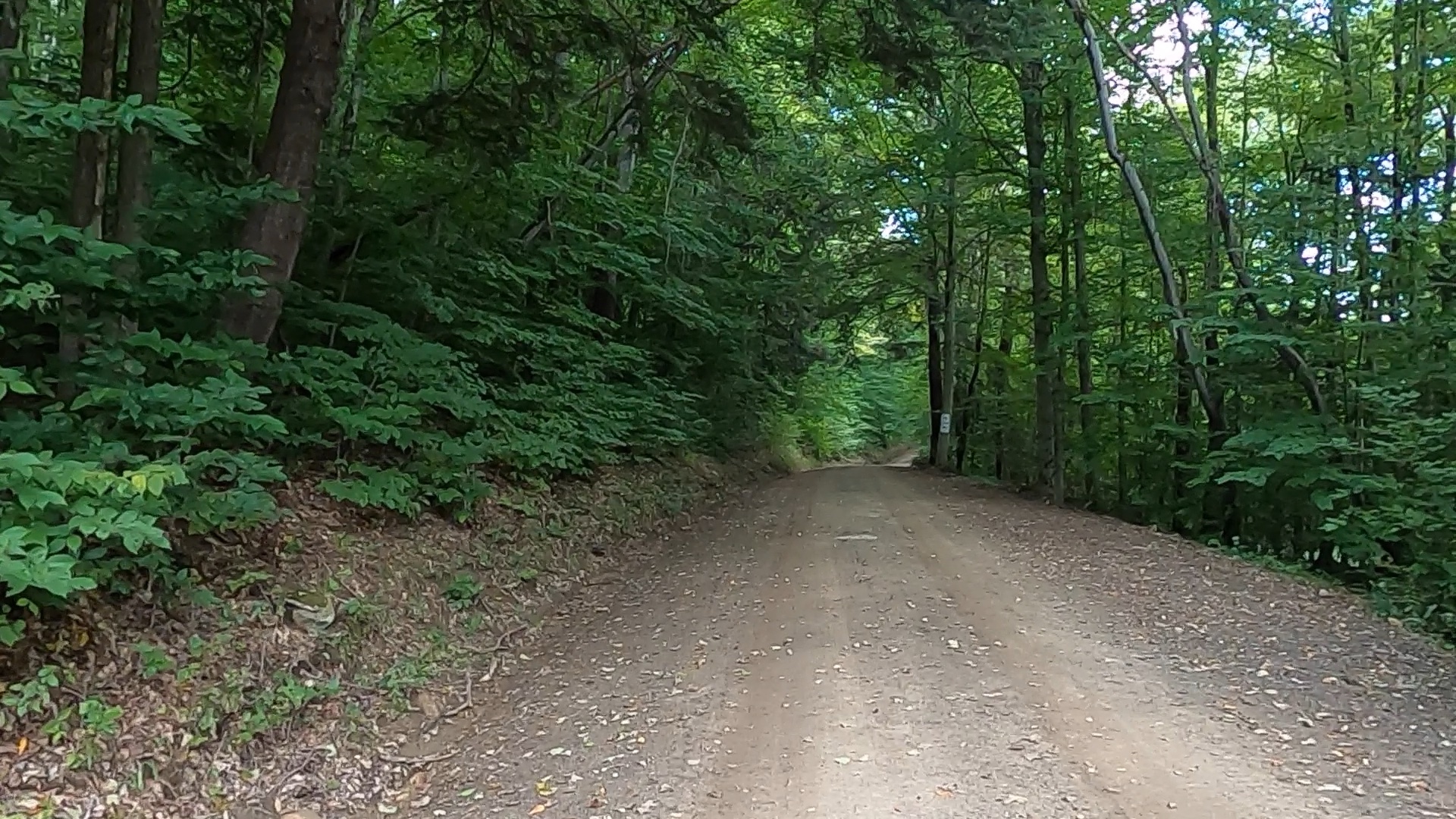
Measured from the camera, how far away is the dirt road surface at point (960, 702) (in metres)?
3.97

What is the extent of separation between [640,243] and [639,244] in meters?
0.09

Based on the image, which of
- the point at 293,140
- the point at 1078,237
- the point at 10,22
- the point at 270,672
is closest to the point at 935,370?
the point at 1078,237

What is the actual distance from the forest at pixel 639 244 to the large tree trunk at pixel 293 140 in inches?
0.9

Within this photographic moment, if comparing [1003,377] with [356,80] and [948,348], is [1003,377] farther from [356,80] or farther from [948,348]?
[356,80]

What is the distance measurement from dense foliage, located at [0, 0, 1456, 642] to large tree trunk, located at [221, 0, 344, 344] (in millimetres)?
23

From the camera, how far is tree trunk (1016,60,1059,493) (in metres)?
13.8

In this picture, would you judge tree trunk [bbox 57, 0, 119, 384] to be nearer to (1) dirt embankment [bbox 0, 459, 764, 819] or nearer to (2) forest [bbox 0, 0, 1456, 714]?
(2) forest [bbox 0, 0, 1456, 714]

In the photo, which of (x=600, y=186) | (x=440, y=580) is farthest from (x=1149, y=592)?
(x=600, y=186)

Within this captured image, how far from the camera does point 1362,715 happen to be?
484 centimetres

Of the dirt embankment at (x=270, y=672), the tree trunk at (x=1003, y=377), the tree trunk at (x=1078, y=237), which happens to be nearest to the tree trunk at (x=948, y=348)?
the tree trunk at (x=1003, y=377)

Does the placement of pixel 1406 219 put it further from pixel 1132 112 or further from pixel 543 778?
pixel 543 778

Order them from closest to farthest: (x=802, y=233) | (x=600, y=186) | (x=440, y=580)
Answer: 1. (x=440, y=580)
2. (x=600, y=186)
3. (x=802, y=233)

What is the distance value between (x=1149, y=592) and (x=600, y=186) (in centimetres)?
829

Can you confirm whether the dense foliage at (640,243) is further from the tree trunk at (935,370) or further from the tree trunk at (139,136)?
the tree trunk at (935,370)
